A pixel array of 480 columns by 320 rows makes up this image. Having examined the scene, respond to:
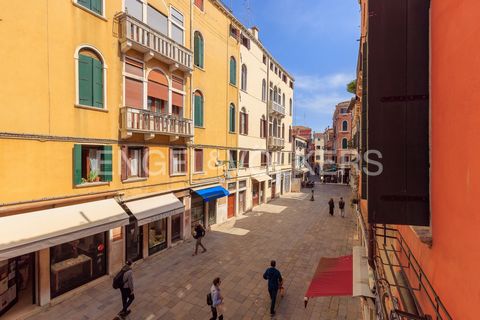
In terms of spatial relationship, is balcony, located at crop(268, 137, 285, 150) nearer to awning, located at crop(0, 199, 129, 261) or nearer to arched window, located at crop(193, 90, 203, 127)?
arched window, located at crop(193, 90, 203, 127)

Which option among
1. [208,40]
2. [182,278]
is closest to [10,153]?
[182,278]

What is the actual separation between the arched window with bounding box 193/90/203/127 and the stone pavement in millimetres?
7398

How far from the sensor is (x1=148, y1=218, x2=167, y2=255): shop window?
12555 mm

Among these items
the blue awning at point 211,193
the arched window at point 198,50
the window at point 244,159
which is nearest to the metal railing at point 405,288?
the blue awning at point 211,193

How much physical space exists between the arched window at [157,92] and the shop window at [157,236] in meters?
6.01

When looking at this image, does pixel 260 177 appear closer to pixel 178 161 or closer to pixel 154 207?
pixel 178 161

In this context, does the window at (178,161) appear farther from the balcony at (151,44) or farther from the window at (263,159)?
the window at (263,159)

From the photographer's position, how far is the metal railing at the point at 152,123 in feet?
35.0

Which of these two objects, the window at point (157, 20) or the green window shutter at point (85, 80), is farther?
the window at point (157, 20)

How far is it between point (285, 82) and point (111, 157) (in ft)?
91.9

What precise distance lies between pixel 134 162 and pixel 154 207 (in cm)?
235

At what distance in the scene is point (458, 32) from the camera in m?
2.06

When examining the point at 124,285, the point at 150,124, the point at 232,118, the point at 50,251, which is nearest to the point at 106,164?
the point at 150,124

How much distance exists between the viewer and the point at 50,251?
8.73m
